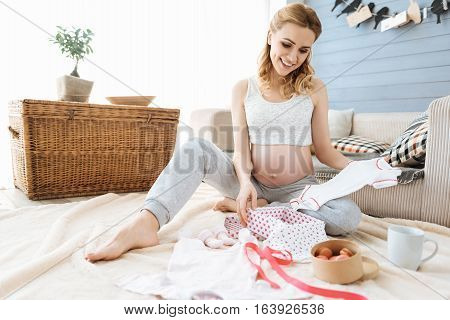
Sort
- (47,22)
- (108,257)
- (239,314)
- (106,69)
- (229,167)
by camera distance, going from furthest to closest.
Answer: (106,69), (47,22), (229,167), (108,257), (239,314)

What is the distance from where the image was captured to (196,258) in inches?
34.5

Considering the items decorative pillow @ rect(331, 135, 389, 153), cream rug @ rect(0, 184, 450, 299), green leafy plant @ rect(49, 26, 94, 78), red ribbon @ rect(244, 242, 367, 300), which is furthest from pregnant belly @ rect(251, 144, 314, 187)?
green leafy plant @ rect(49, 26, 94, 78)

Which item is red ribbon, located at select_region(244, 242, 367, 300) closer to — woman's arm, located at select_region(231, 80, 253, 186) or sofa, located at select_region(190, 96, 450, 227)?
woman's arm, located at select_region(231, 80, 253, 186)

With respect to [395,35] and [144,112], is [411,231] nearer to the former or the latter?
[144,112]

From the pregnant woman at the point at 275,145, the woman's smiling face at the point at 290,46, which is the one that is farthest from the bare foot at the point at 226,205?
the woman's smiling face at the point at 290,46

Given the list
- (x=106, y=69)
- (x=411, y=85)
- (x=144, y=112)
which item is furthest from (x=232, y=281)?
(x=411, y=85)

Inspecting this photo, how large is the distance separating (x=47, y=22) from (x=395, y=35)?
212cm

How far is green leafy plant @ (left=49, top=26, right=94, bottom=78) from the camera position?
1751 mm

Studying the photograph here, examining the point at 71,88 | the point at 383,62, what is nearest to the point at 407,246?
the point at 71,88

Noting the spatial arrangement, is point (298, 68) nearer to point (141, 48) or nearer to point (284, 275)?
point (284, 275)

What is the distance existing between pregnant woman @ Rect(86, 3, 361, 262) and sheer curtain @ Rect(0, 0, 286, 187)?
119cm

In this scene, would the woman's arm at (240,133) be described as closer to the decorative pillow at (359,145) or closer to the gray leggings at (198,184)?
the gray leggings at (198,184)

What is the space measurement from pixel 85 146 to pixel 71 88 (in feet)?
0.97

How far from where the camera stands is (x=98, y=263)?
86 cm
